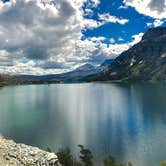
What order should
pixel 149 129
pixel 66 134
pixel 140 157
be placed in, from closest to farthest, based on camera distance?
1. pixel 140 157
2. pixel 66 134
3. pixel 149 129

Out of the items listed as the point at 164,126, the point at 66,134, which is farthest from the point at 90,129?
the point at 164,126

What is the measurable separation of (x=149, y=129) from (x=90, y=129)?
20.8 meters

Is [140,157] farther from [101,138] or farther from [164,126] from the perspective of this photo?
[164,126]

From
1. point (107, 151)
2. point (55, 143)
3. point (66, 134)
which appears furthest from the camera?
point (66, 134)

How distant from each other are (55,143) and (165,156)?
29694 millimetres

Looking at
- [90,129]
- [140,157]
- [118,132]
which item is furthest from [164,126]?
[140,157]

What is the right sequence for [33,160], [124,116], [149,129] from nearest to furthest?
[33,160] < [149,129] < [124,116]

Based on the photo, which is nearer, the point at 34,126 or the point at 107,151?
the point at 107,151

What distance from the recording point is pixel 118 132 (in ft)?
260

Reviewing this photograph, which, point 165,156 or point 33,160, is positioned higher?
point 33,160

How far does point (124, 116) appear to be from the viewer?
108625 mm

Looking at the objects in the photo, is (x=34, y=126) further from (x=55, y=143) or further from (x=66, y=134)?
(x=55, y=143)

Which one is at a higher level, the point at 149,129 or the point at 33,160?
the point at 33,160

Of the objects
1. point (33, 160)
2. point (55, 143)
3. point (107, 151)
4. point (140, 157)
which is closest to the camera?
point (33, 160)
